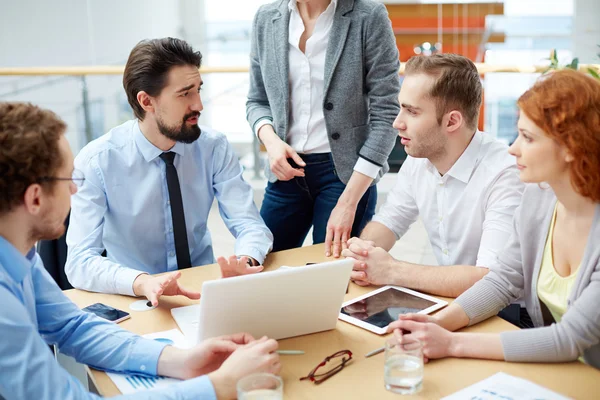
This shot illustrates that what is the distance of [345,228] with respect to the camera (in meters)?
2.10

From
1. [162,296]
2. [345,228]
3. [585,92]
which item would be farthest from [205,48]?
[585,92]

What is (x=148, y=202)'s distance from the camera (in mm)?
2078

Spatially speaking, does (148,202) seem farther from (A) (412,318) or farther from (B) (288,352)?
(A) (412,318)

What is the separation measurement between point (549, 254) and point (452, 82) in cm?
62

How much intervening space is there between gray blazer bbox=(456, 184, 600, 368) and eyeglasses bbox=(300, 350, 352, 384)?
1.03 feet

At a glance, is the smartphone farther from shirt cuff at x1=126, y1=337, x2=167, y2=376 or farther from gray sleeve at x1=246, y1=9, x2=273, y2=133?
gray sleeve at x1=246, y1=9, x2=273, y2=133

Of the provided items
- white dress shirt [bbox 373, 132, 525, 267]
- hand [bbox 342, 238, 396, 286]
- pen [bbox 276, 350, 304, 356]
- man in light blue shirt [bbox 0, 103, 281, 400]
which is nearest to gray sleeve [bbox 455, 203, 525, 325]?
white dress shirt [bbox 373, 132, 525, 267]

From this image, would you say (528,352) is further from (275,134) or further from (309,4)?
(309,4)

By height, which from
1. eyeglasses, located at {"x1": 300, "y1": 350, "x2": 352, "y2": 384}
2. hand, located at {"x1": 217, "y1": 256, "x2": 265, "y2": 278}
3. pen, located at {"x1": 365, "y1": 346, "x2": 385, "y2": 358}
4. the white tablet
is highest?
hand, located at {"x1": 217, "y1": 256, "x2": 265, "y2": 278}

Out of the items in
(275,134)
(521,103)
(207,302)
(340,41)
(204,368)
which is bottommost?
(204,368)

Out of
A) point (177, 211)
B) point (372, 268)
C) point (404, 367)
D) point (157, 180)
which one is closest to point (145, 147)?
point (157, 180)

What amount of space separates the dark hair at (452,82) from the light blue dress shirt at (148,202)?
66 cm

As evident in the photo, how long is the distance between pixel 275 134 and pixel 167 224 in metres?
0.48

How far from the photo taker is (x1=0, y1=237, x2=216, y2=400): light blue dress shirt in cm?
113
